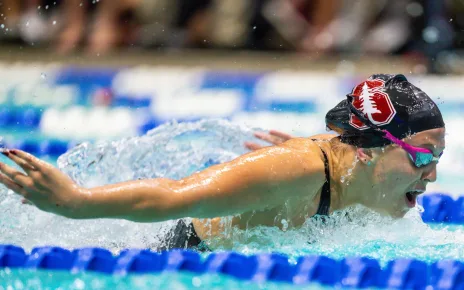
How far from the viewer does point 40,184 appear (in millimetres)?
2072

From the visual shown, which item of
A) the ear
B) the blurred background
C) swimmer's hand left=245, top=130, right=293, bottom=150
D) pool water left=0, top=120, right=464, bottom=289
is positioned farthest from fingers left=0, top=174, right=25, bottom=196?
the blurred background

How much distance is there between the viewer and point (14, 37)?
7.97 meters

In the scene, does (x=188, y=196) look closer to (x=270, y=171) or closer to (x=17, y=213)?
(x=270, y=171)

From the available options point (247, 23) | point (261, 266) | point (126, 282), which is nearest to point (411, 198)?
point (261, 266)

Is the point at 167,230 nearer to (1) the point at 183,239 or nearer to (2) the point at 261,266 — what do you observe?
(1) the point at 183,239

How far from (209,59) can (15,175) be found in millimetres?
5704

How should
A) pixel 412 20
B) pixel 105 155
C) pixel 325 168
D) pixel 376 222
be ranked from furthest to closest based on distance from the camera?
pixel 412 20
pixel 105 155
pixel 376 222
pixel 325 168

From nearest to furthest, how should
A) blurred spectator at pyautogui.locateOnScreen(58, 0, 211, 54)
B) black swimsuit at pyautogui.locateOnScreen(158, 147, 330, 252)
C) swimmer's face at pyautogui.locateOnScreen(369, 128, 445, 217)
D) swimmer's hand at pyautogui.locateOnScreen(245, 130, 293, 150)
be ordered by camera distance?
swimmer's face at pyautogui.locateOnScreen(369, 128, 445, 217), black swimsuit at pyautogui.locateOnScreen(158, 147, 330, 252), swimmer's hand at pyautogui.locateOnScreen(245, 130, 293, 150), blurred spectator at pyautogui.locateOnScreen(58, 0, 211, 54)

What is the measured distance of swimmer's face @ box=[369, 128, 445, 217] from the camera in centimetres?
253

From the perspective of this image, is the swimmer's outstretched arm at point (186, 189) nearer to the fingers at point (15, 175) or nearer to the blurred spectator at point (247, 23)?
the fingers at point (15, 175)

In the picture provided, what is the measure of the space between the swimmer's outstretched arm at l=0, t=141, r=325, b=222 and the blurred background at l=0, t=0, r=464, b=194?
2775 mm

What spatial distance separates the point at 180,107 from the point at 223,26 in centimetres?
225

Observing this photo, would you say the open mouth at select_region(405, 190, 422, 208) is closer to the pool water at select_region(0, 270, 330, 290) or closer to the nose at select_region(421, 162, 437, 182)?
the nose at select_region(421, 162, 437, 182)

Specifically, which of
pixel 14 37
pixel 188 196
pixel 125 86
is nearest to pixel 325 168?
pixel 188 196
